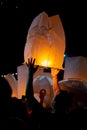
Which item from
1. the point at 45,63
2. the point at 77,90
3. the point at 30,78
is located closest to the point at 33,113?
the point at 30,78

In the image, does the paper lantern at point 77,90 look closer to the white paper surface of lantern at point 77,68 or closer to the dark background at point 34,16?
the white paper surface of lantern at point 77,68

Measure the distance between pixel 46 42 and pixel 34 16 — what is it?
178 inches

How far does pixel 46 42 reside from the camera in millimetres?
3879

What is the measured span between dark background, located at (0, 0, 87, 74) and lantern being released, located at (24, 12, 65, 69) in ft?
6.16

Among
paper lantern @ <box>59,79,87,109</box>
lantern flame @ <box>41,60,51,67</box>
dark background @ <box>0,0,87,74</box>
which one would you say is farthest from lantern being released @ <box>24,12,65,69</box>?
dark background @ <box>0,0,87,74</box>

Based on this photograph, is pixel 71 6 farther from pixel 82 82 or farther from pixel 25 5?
pixel 82 82

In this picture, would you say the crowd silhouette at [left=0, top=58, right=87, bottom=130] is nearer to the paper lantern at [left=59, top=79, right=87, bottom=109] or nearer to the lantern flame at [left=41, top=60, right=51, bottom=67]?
the paper lantern at [left=59, top=79, right=87, bottom=109]

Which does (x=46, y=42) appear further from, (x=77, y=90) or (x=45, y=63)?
(x=77, y=90)

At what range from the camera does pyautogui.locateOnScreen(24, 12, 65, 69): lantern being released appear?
3861 millimetres

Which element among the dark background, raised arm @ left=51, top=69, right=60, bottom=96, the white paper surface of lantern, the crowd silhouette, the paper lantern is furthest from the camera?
the dark background

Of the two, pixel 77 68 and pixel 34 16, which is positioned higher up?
pixel 34 16

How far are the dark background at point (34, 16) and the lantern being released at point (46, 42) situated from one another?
1.88 m

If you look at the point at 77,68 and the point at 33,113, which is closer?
the point at 33,113

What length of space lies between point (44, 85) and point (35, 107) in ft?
2.44
